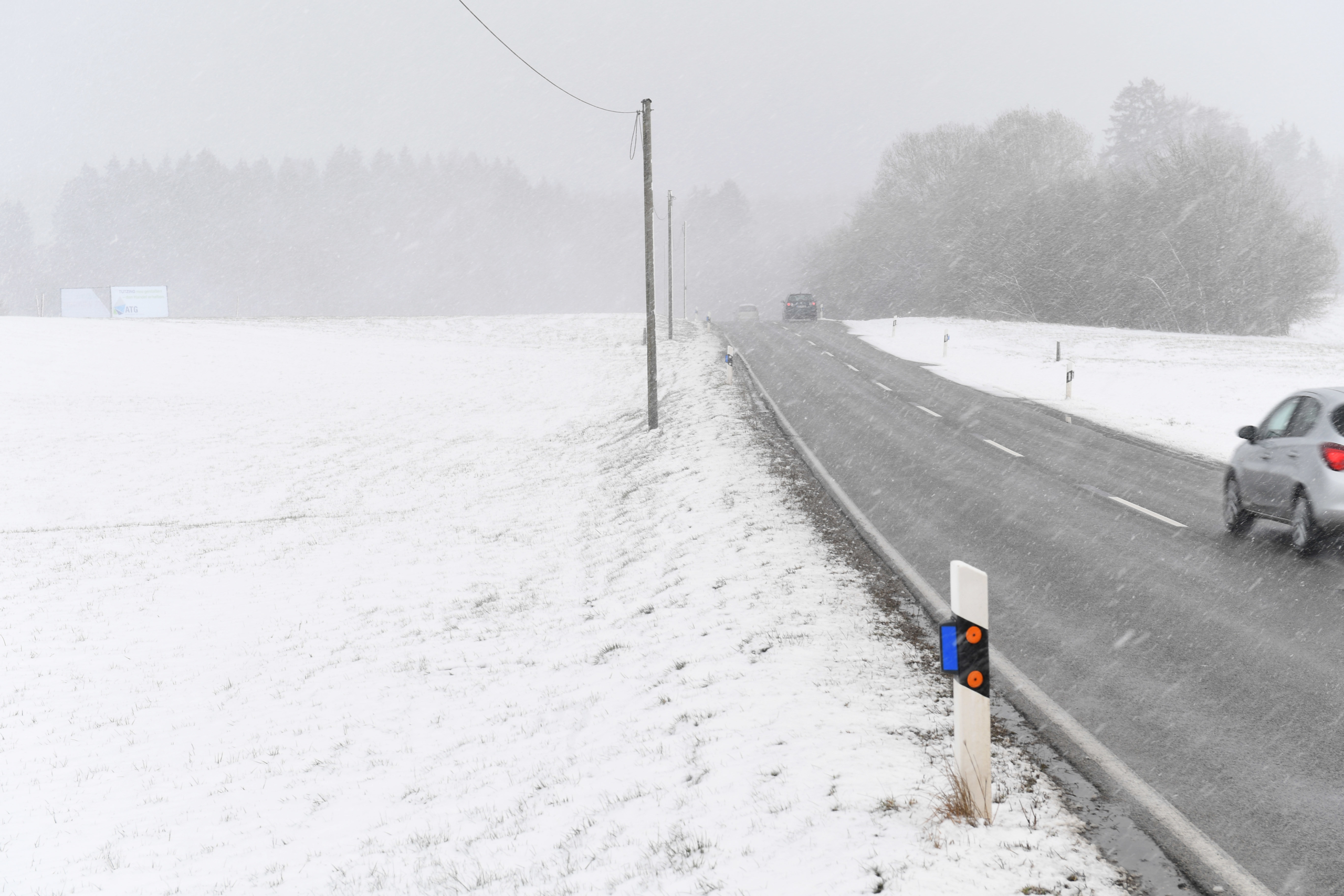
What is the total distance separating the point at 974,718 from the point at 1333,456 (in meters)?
6.71

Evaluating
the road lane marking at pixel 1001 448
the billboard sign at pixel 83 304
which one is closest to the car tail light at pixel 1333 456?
the road lane marking at pixel 1001 448

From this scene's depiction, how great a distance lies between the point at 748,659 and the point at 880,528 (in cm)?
451

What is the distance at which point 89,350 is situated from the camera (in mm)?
43094

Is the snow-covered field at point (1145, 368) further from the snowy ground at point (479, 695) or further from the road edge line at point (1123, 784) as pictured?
the road edge line at point (1123, 784)

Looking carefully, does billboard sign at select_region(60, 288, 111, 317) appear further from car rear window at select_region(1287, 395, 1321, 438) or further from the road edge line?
the road edge line

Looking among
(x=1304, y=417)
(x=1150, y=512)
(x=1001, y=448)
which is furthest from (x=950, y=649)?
(x=1001, y=448)

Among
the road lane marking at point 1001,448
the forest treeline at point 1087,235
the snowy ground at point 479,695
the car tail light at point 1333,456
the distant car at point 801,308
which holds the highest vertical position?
the forest treeline at point 1087,235

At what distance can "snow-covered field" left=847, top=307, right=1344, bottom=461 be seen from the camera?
22.1 metres

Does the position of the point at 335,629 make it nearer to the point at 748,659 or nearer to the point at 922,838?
the point at 748,659

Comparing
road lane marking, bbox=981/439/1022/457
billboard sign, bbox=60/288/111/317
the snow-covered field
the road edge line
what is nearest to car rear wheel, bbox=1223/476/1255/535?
the road edge line

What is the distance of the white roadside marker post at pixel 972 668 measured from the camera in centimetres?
445

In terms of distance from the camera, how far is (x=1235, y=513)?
35.0 ft

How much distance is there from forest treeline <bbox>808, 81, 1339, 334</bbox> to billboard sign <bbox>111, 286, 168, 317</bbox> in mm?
54698

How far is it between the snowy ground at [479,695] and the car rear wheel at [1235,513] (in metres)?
4.65
